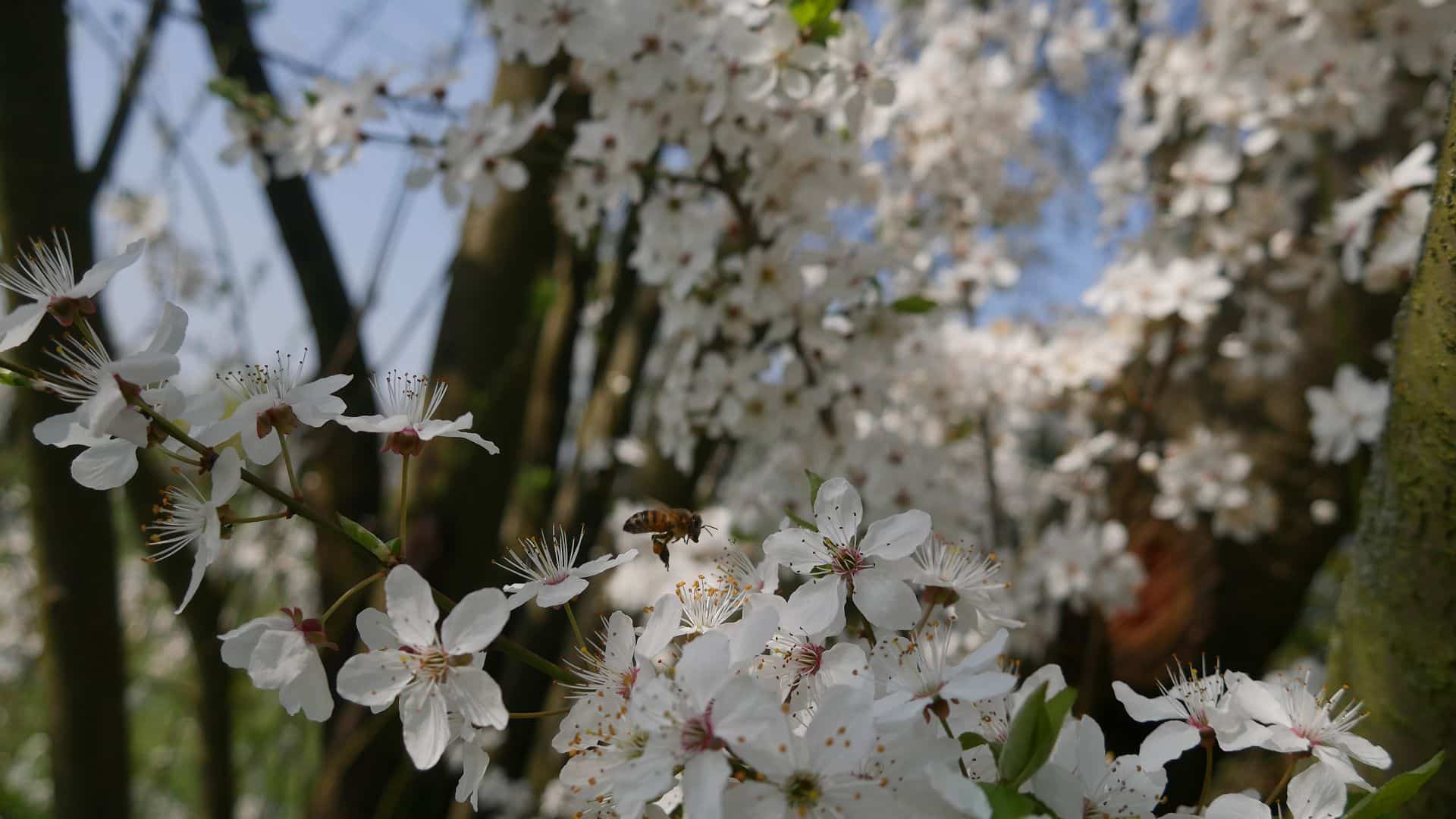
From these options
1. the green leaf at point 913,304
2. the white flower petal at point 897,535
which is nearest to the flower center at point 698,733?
the white flower petal at point 897,535

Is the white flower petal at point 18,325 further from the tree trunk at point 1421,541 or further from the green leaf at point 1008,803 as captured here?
the tree trunk at point 1421,541

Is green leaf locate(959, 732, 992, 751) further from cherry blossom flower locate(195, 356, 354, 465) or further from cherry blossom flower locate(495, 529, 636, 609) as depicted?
cherry blossom flower locate(195, 356, 354, 465)

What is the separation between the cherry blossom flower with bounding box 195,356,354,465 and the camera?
69 cm

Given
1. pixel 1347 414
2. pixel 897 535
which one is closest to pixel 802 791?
pixel 897 535

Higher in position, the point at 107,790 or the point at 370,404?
the point at 370,404

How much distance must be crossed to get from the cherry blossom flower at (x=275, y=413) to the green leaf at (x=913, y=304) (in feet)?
3.75

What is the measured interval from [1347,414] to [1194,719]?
→ 161 cm

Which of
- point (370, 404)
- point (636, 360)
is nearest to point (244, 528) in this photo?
point (370, 404)

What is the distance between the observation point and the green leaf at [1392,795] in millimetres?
602

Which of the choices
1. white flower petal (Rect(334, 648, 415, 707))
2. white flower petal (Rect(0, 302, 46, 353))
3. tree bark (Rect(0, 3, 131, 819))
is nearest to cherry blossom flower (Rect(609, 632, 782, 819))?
white flower petal (Rect(334, 648, 415, 707))

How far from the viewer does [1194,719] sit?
0.74m

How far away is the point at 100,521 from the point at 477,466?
2.40 feet

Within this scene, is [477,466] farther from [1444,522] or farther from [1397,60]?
[1397,60]

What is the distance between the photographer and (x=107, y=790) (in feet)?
5.71
